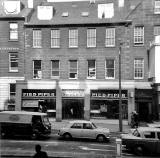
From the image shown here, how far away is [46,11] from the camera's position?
128ft

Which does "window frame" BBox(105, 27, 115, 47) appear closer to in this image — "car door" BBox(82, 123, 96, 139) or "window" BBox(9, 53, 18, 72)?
"window" BBox(9, 53, 18, 72)

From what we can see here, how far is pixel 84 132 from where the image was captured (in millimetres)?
24312

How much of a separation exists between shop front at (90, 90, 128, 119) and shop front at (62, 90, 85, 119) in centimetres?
118

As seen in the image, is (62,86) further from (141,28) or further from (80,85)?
(141,28)

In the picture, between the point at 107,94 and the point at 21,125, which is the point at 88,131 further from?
the point at 107,94

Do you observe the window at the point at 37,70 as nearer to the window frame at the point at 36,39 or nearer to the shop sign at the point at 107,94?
the window frame at the point at 36,39

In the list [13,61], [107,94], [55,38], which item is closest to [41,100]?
[13,61]

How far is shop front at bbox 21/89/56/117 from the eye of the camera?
3712 centimetres

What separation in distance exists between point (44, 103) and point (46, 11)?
10.4 meters

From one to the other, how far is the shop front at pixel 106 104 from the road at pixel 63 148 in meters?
11.4

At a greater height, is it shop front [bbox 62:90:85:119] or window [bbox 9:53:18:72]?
window [bbox 9:53:18:72]

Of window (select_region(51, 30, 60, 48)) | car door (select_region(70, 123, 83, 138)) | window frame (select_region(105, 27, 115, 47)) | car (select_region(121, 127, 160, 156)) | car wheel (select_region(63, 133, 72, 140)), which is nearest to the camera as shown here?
car (select_region(121, 127, 160, 156))

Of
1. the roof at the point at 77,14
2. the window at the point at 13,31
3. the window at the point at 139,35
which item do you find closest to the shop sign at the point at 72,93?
the roof at the point at 77,14

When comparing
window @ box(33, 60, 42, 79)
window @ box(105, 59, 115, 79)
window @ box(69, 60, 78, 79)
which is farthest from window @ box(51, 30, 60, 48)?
window @ box(105, 59, 115, 79)
